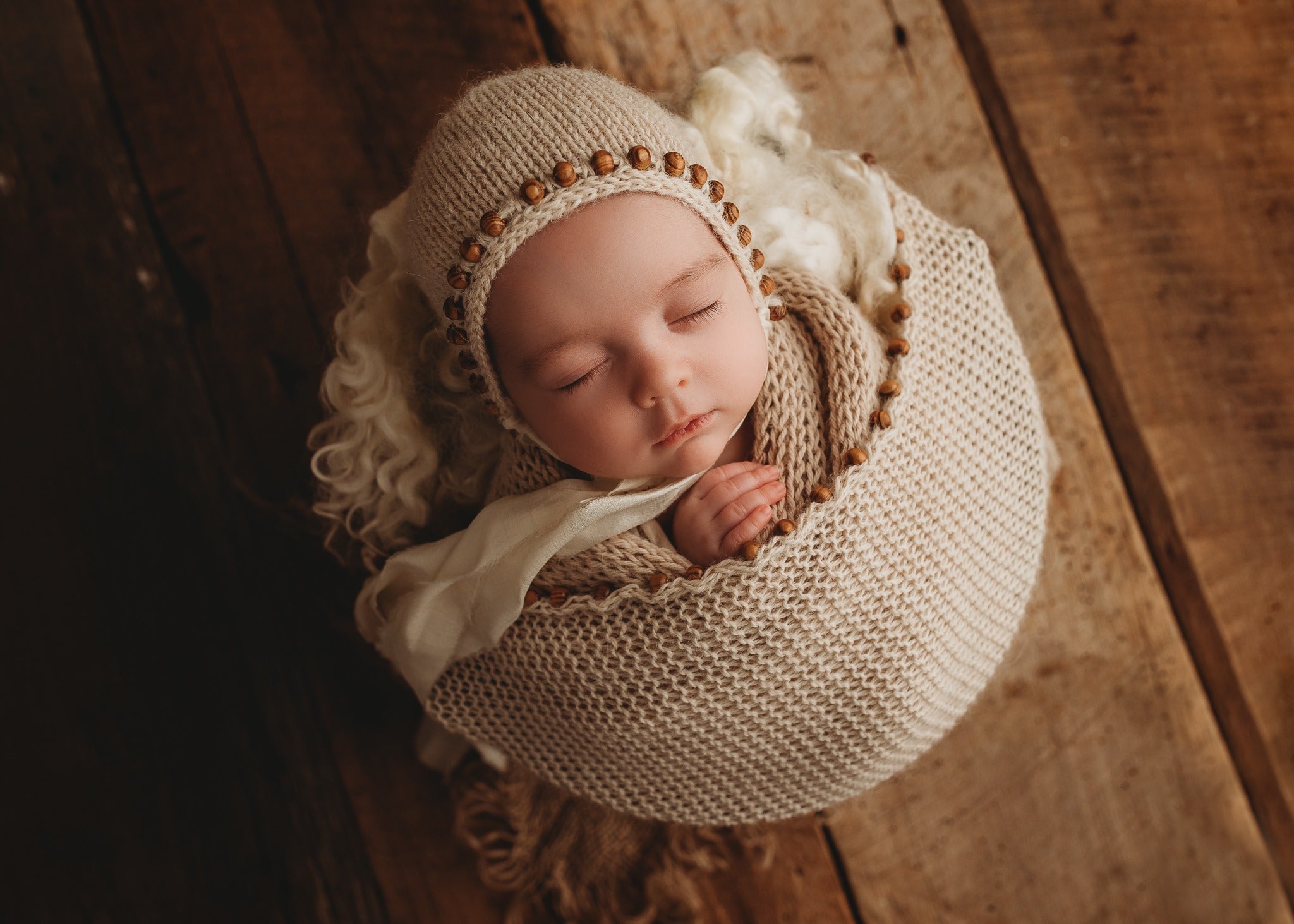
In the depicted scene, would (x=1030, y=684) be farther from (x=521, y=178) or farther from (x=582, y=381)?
(x=521, y=178)

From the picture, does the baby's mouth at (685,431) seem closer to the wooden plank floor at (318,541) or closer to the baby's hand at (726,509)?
the baby's hand at (726,509)

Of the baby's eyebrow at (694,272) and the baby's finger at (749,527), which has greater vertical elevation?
the baby's eyebrow at (694,272)

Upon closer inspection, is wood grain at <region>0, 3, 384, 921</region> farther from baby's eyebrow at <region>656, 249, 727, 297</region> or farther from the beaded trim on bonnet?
baby's eyebrow at <region>656, 249, 727, 297</region>

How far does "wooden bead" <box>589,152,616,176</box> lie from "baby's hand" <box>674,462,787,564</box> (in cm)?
32

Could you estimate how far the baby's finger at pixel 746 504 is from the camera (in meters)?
0.90

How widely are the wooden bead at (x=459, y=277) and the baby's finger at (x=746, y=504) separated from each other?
343 millimetres

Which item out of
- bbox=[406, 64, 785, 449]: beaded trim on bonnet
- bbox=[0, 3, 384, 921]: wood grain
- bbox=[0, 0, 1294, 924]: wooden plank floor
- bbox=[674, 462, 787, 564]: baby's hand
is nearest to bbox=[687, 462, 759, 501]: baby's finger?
bbox=[674, 462, 787, 564]: baby's hand

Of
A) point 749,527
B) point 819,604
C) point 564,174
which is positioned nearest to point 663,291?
A: point 564,174

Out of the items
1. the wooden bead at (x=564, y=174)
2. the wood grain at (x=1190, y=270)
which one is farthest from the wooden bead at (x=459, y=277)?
the wood grain at (x=1190, y=270)

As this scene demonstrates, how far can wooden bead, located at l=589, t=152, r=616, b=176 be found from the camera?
2.69ft

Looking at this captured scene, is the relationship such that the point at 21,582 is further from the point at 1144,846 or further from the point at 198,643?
the point at 1144,846

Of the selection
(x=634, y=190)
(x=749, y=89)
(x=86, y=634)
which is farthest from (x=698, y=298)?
(x=86, y=634)

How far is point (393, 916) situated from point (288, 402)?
76 centimetres

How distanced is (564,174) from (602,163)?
0.04 m
